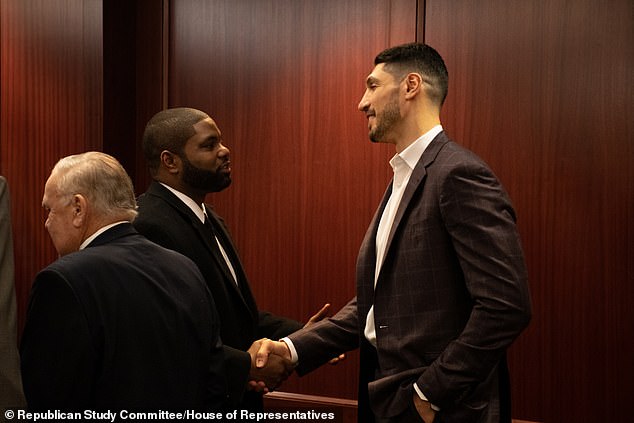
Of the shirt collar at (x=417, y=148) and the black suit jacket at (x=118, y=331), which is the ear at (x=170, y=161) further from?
the shirt collar at (x=417, y=148)

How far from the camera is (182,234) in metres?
2.55

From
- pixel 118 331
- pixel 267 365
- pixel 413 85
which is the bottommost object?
pixel 267 365

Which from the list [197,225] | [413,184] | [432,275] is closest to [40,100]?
[197,225]

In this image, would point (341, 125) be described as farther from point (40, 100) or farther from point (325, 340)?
point (40, 100)

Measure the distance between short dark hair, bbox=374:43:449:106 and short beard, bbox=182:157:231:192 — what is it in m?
0.68

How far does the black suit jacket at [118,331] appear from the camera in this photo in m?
1.78

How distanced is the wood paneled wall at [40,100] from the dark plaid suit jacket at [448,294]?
77.3 inches

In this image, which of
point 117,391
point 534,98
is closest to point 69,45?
point 534,98

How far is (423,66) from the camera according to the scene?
2.39 meters

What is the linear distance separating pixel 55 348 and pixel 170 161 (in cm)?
102

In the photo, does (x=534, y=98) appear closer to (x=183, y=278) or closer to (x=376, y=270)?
(x=376, y=270)

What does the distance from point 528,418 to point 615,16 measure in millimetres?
1565

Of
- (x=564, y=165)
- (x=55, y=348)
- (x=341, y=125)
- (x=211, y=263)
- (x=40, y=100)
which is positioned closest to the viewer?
(x=55, y=348)

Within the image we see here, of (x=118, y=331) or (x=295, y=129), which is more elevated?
(x=295, y=129)
